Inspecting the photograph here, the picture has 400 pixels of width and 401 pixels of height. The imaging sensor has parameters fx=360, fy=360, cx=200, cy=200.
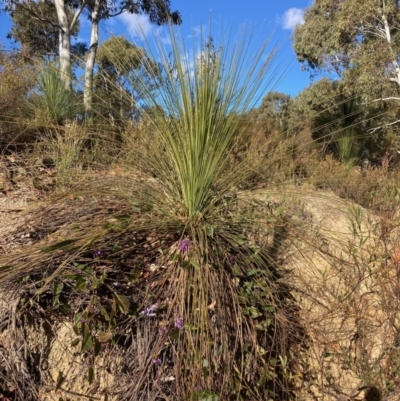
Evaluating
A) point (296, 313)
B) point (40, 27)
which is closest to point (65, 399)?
point (296, 313)

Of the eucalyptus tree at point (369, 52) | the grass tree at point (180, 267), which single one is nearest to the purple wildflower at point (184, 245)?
the grass tree at point (180, 267)

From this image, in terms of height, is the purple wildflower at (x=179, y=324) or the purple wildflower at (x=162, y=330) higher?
the purple wildflower at (x=179, y=324)

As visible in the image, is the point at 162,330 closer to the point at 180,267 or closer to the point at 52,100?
the point at 180,267

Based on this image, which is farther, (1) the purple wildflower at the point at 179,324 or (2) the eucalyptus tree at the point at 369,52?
(2) the eucalyptus tree at the point at 369,52

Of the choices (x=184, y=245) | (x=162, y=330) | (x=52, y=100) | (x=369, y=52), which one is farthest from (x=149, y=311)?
(x=369, y=52)

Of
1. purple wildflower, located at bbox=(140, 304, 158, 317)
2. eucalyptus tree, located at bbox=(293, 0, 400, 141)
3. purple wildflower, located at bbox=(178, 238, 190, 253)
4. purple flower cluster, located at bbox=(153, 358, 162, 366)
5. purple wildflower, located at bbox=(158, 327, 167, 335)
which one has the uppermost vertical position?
eucalyptus tree, located at bbox=(293, 0, 400, 141)

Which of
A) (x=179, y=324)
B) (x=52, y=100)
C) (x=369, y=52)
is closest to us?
(x=179, y=324)

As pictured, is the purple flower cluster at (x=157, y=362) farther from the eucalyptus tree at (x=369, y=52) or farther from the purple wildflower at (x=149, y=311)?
the eucalyptus tree at (x=369, y=52)

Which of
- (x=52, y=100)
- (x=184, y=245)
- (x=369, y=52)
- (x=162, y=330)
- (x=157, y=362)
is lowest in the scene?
(x=157, y=362)

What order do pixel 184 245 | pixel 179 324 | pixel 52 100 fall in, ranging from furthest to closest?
pixel 52 100 < pixel 184 245 < pixel 179 324

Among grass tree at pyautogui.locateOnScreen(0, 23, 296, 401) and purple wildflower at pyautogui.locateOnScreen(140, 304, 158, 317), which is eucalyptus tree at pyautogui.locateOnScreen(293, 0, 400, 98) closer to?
grass tree at pyautogui.locateOnScreen(0, 23, 296, 401)

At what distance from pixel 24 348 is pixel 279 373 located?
3.60 ft

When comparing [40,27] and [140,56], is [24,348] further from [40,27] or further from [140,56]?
[40,27]

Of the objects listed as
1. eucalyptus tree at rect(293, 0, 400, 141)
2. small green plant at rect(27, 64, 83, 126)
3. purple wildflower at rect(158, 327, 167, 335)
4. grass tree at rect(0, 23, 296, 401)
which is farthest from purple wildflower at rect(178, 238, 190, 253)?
eucalyptus tree at rect(293, 0, 400, 141)
